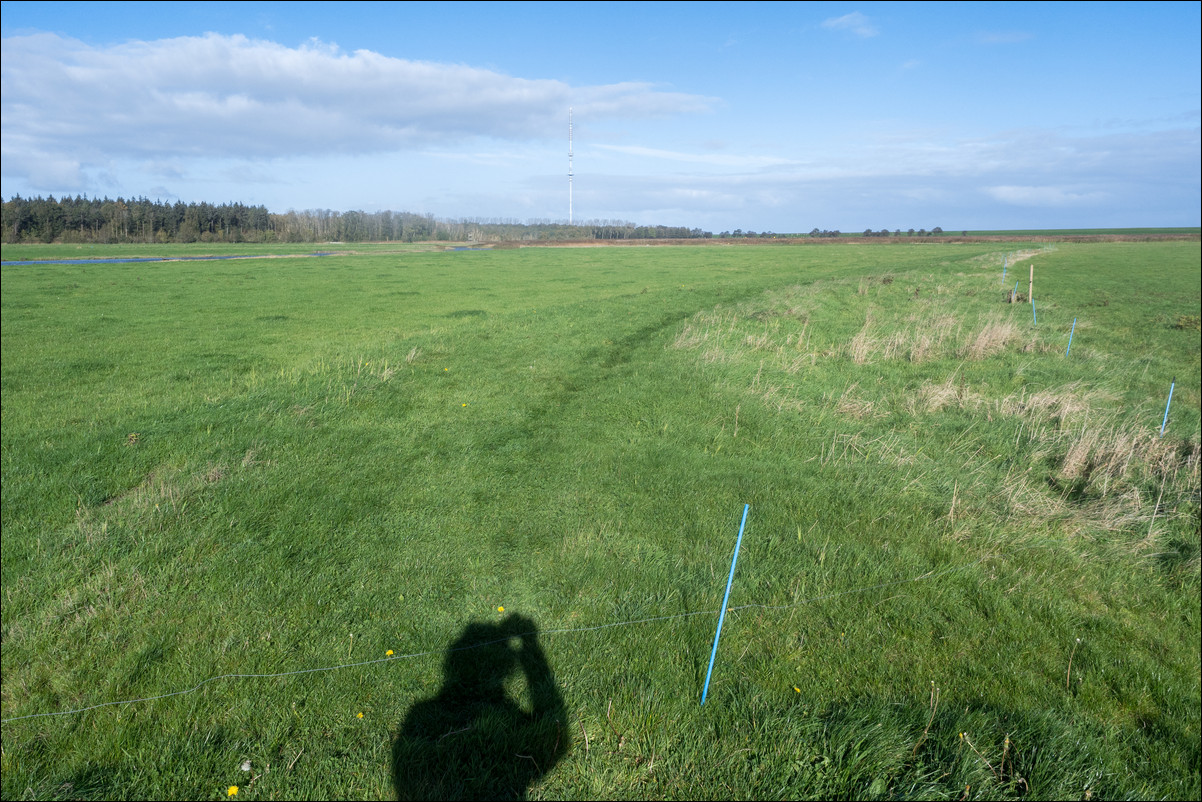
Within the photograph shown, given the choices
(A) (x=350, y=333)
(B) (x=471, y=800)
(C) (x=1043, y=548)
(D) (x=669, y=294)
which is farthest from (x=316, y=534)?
(D) (x=669, y=294)

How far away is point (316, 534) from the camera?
766 cm

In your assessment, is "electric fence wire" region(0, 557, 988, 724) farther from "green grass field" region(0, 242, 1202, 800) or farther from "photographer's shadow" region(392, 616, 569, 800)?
"photographer's shadow" region(392, 616, 569, 800)

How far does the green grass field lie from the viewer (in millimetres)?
4516

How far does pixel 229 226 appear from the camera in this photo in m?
132

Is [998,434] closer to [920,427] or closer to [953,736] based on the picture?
[920,427]

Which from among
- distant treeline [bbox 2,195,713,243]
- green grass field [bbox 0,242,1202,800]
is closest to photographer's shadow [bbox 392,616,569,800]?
green grass field [bbox 0,242,1202,800]

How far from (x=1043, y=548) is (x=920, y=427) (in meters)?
4.29

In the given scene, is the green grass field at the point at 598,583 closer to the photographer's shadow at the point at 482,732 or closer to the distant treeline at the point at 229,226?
the photographer's shadow at the point at 482,732

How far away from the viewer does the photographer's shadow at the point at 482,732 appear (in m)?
4.28

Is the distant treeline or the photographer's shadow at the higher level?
the distant treeline

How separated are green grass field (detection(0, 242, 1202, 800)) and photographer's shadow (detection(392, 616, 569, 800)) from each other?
0.03 meters

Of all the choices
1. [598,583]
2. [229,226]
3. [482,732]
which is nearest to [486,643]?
[482,732]

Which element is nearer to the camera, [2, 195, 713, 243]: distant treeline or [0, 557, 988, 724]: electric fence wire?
[0, 557, 988, 724]: electric fence wire

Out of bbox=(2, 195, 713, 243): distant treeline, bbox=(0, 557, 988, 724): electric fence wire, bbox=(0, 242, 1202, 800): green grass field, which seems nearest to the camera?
bbox=(0, 242, 1202, 800): green grass field
